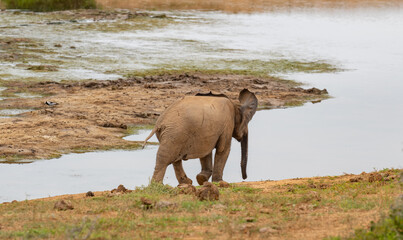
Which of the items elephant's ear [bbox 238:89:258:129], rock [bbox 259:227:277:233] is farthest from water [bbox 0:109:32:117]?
rock [bbox 259:227:277:233]

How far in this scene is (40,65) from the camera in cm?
2619

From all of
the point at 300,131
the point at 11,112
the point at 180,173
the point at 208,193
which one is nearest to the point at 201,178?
the point at 180,173

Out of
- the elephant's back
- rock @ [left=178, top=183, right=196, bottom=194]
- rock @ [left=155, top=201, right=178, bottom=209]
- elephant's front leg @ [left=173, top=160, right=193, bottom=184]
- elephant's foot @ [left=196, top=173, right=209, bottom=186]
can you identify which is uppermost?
the elephant's back

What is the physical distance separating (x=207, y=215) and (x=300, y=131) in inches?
416

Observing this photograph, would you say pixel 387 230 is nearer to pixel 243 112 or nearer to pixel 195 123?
pixel 195 123

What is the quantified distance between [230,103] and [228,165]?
3.28 m

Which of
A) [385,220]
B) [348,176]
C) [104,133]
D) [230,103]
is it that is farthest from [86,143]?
[385,220]

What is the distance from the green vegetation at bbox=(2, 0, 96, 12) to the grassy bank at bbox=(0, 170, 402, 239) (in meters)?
42.8

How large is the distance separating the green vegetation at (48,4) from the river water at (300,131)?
14.3 m

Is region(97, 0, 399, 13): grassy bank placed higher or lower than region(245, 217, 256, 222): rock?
lower

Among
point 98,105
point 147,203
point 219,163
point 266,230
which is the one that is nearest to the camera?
point 266,230

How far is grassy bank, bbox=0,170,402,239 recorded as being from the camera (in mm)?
7875

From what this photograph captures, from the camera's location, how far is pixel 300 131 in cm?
1905

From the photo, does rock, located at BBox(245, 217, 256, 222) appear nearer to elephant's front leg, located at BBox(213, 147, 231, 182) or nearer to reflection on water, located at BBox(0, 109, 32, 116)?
elephant's front leg, located at BBox(213, 147, 231, 182)
